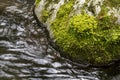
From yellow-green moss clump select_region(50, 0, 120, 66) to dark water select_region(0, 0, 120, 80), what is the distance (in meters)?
0.22

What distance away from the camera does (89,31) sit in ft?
20.5

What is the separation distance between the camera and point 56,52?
21.0 ft

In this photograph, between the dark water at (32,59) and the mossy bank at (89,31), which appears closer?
the dark water at (32,59)

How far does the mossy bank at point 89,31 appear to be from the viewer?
6.16 metres

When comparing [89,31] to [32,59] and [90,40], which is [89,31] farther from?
[32,59]

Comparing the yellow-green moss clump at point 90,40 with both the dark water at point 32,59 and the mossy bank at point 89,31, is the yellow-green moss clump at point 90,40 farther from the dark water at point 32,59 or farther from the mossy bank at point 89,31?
the dark water at point 32,59

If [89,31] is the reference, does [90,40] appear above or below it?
below

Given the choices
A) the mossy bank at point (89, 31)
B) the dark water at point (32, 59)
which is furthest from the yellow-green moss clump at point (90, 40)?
the dark water at point (32, 59)

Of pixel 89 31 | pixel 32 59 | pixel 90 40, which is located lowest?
pixel 32 59

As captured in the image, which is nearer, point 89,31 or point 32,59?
point 32,59

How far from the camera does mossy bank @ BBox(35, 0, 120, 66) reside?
20.2ft

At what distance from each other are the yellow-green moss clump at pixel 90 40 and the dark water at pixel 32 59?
0.73ft

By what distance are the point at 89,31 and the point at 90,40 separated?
0.21m

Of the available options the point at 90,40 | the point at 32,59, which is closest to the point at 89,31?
the point at 90,40
